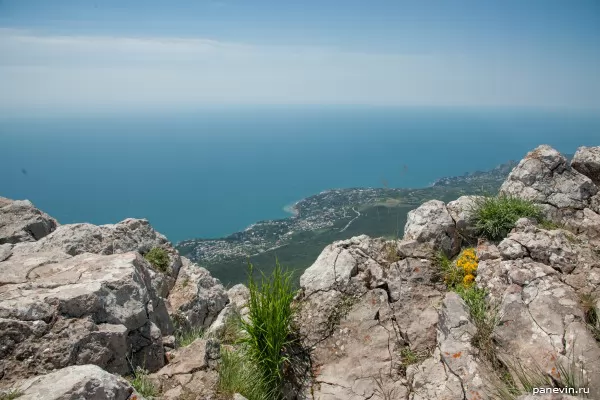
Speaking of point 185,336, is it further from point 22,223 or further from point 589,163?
point 589,163

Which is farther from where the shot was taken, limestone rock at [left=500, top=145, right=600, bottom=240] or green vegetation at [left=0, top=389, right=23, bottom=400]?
limestone rock at [left=500, top=145, right=600, bottom=240]

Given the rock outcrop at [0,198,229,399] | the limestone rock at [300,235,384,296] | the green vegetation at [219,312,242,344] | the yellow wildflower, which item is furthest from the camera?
the green vegetation at [219,312,242,344]

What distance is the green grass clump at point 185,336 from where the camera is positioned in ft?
22.9

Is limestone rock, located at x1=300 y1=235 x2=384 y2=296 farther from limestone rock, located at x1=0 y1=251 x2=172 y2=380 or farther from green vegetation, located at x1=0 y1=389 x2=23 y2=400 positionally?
green vegetation, located at x1=0 y1=389 x2=23 y2=400

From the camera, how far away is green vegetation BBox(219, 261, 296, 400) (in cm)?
541

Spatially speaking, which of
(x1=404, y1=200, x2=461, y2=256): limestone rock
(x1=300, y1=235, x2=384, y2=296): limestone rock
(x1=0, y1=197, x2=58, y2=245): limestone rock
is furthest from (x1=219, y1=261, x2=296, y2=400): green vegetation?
(x1=0, y1=197, x2=58, y2=245): limestone rock

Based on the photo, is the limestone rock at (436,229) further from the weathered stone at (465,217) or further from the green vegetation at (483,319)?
the green vegetation at (483,319)

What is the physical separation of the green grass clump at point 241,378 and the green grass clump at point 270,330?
13cm

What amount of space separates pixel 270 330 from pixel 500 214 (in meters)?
6.33

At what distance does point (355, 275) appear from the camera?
7.77 m

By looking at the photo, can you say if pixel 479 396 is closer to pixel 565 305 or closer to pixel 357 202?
pixel 565 305

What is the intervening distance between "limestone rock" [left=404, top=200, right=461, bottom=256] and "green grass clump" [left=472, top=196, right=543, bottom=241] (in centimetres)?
64

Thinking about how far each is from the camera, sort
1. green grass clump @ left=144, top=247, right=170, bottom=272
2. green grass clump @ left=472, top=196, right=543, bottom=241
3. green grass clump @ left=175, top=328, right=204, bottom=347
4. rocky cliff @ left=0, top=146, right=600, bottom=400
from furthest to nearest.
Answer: green grass clump @ left=144, top=247, right=170, bottom=272
green grass clump @ left=472, top=196, right=543, bottom=241
green grass clump @ left=175, top=328, right=204, bottom=347
rocky cliff @ left=0, top=146, right=600, bottom=400

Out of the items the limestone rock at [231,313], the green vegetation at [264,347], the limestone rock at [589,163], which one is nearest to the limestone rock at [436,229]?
the green vegetation at [264,347]
